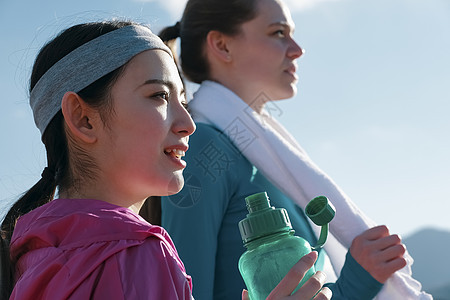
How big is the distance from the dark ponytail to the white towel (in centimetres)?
60

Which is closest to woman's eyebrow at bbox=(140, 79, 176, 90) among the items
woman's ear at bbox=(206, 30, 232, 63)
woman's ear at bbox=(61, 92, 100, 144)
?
woman's ear at bbox=(61, 92, 100, 144)

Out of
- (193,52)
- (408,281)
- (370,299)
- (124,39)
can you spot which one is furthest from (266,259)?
(193,52)

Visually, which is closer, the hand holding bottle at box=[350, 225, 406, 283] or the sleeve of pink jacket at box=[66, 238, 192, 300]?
the sleeve of pink jacket at box=[66, 238, 192, 300]

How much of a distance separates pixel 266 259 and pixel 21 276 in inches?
15.0

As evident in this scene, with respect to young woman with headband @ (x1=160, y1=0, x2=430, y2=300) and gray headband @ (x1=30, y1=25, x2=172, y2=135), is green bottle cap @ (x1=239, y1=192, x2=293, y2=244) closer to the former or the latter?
gray headband @ (x1=30, y1=25, x2=172, y2=135)

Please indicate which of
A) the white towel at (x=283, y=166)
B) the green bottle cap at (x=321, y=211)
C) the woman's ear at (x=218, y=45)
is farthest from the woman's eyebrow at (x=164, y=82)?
the woman's ear at (x=218, y=45)

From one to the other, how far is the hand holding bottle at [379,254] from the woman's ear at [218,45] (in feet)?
2.14

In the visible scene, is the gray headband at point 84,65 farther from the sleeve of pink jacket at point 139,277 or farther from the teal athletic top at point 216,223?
the teal athletic top at point 216,223

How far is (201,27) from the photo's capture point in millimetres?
1820

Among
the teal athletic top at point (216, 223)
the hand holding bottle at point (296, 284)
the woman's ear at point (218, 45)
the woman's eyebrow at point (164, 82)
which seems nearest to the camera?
the hand holding bottle at point (296, 284)

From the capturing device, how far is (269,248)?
86 cm

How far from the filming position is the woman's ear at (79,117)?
104cm

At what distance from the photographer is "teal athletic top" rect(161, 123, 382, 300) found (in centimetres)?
142

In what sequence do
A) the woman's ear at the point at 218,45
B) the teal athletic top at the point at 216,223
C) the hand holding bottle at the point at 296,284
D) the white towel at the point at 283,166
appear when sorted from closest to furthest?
the hand holding bottle at the point at 296,284
the teal athletic top at the point at 216,223
the white towel at the point at 283,166
the woman's ear at the point at 218,45
